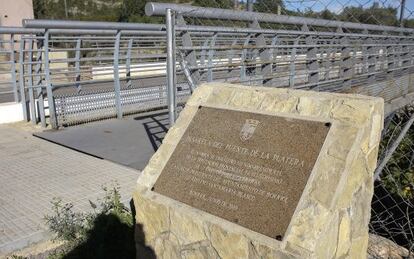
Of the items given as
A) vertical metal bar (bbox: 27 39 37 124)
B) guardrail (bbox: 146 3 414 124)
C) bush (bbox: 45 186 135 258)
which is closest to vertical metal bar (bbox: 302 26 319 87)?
guardrail (bbox: 146 3 414 124)

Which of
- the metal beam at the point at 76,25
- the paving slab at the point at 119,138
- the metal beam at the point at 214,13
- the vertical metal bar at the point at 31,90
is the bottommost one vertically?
the paving slab at the point at 119,138

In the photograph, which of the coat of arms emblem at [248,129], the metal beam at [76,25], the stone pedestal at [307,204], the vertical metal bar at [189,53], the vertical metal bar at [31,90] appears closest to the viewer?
the stone pedestal at [307,204]

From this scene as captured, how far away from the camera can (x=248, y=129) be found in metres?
3.28

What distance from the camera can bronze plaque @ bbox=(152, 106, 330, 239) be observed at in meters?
2.84

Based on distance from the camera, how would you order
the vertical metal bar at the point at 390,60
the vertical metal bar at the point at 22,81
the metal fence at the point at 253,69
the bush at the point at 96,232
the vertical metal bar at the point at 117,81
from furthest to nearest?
the vertical metal bar at the point at 390,60 → the vertical metal bar at the point at 117,81 → the vertical metal bar at the point at 22,81 → the metal fence at the point at 253,69 → the bush at the point at 96,232

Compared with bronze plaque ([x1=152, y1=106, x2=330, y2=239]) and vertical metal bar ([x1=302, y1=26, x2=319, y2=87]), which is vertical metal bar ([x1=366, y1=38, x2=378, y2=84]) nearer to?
vertical metal bar ([x1=302, y1=26, x2=319, y2=87])

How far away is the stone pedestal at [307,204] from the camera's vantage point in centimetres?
266

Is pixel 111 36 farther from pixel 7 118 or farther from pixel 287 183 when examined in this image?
pixel 287 183

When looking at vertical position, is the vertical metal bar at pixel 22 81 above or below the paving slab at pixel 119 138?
above

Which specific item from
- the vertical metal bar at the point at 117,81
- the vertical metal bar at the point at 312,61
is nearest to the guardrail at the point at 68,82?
the vertical metal bar at the point at 117,81

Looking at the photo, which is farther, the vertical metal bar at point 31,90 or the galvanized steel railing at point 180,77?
the vertical metal bar at point 31,90

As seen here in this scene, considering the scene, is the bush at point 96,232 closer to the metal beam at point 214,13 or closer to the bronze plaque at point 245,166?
the bronze plaque at point 245,166

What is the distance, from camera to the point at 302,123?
3.09 metres

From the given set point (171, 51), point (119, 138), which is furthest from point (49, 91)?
point (171, 51)
